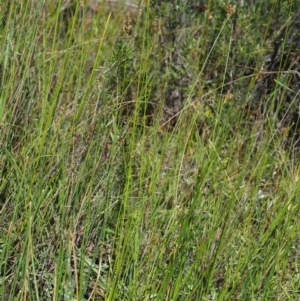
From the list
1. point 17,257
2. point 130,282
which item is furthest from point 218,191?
point 17,257

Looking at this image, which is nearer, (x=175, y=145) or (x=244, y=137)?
(x=175, y=145)

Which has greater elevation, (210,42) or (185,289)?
(210,42)

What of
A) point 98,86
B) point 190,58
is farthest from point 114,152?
point 190,58

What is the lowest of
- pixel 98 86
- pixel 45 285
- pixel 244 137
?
pixel 45 285

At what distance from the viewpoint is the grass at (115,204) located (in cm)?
214

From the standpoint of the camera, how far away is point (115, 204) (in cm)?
248

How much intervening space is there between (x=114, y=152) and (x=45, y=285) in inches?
21.6

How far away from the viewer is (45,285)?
7.26ft

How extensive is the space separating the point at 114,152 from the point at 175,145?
1.23ft

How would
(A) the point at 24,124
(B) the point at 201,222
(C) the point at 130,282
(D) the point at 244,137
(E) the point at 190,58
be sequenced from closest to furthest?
(C) the point at 130,282
(B) the point at 201,222
(A) the point at 24,124
(D) the point at 244,137
(E) the point at 190,58

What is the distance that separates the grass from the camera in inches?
84.2

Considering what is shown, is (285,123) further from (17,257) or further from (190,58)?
(17,257)

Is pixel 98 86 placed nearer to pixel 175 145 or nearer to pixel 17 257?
pixel 175 145

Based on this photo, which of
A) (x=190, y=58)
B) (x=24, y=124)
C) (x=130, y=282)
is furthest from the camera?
(x=190, y=58)
